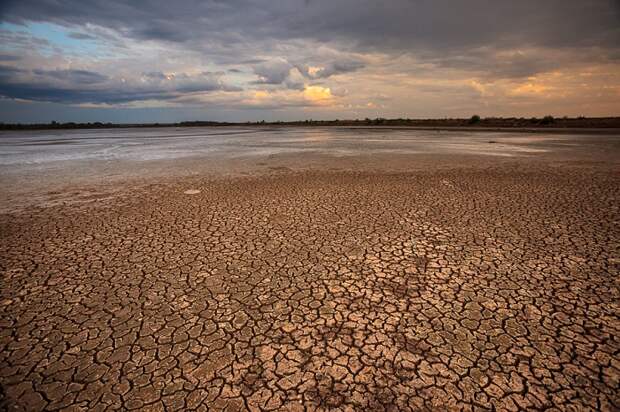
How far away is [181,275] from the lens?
3594 mm

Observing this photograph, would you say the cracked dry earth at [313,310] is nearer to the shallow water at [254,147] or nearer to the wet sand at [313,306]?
the wet sand at [313,306]

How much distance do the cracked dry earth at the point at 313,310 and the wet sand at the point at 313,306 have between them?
2cm

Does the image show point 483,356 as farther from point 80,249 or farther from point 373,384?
point 80,249

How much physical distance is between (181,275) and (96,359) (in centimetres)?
133

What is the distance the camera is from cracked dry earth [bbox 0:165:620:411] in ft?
6.64

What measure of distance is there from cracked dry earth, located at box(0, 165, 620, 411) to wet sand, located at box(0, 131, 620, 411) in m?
0.02

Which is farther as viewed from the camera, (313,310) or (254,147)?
(254,147)

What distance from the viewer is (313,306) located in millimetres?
2973

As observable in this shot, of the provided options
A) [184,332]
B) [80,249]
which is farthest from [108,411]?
[80,249]

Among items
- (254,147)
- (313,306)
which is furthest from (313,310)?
(254,147)

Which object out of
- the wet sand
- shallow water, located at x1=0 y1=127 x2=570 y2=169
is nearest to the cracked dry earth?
the wet sand

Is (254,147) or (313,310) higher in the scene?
(254,147)

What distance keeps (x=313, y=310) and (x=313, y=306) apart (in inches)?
2.4

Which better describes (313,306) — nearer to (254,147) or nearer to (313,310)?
(313,310)
